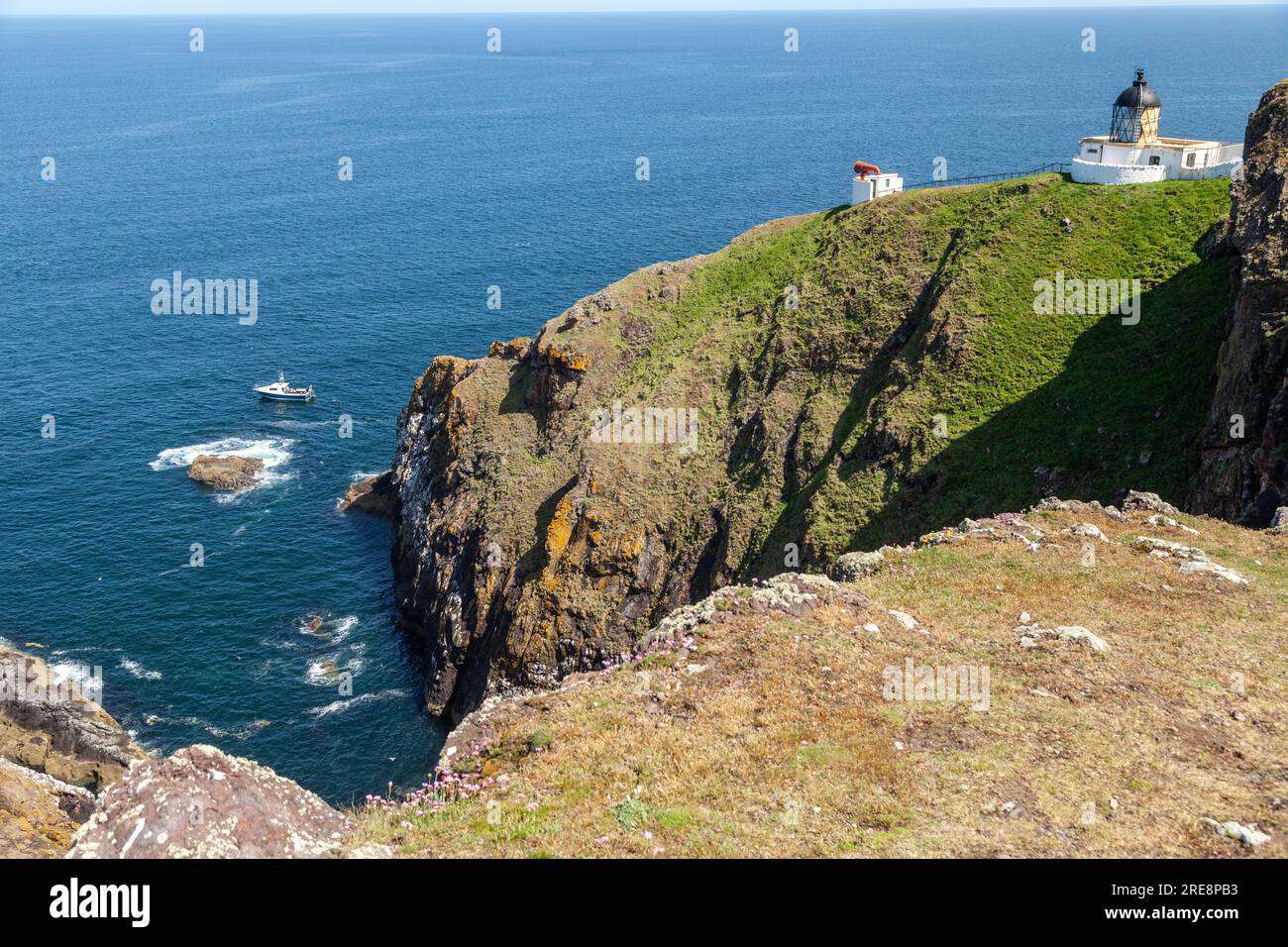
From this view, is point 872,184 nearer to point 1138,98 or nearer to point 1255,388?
point 1138,98

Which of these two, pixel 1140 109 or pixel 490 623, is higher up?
pixel 1140 109

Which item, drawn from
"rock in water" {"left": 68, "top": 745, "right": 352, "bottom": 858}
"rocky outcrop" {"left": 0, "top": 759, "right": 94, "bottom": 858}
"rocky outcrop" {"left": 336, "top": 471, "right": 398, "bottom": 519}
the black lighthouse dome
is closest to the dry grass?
"rock in water" {"left": 68, "top": 745, "right": 352, "bottom": 858}

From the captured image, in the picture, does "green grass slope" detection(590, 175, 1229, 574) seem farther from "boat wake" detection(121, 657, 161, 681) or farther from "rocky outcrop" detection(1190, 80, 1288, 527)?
"boat wake" detection(121, 657, 161, 681)

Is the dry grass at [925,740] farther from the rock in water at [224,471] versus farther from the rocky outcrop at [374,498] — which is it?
the rock in water at [224,471]

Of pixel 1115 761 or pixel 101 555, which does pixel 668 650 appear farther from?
pixel 101 555

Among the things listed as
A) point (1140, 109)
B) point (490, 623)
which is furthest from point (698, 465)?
point (1140, 109)

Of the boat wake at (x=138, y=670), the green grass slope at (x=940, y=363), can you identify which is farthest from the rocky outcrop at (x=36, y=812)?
the green grass slope at (x=940, y=363)
